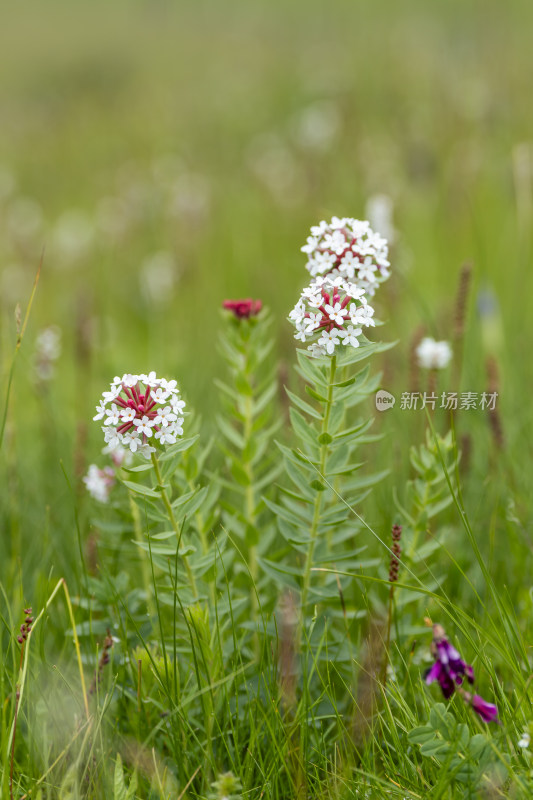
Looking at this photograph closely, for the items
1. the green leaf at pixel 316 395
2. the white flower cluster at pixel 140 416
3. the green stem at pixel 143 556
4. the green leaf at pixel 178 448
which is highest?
the green leaf at pixel 316 395

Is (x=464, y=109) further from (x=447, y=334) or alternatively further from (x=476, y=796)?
(x=476, y=796)

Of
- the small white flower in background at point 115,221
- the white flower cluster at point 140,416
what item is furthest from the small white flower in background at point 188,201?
the white flower cluster at point 140,416

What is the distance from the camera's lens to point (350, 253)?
163cm

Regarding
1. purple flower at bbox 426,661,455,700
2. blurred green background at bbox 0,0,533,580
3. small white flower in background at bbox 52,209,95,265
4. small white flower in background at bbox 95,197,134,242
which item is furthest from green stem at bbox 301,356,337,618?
small white flower in background at bbox 52,209,95,265

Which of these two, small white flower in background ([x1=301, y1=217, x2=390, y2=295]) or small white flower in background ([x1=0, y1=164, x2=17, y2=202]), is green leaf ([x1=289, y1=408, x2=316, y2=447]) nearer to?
small white flower in background ([x1=301, y1=217, x2=390, y2=295])

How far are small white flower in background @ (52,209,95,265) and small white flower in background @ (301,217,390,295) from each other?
448cm

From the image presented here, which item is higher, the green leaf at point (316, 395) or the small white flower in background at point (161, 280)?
the small white flower in background at point (161, 280)

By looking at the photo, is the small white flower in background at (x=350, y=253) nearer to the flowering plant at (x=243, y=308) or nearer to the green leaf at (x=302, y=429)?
the flowering plant at (x=243, y=308)

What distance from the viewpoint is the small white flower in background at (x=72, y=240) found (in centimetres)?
578

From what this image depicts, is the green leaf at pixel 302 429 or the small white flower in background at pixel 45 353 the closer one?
the green leaf at pixel 302 429

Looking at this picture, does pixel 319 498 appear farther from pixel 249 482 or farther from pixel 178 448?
pixel 178 448

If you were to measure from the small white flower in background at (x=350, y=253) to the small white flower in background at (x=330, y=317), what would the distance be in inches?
5.1

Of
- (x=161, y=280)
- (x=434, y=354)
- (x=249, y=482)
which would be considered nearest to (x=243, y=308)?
(x=249, y=482)

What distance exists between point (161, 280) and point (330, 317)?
11.5 ft
